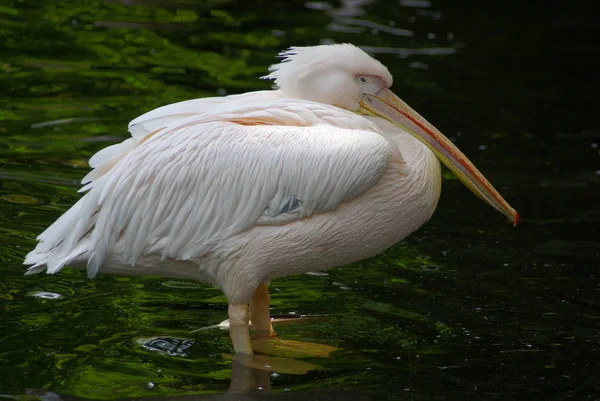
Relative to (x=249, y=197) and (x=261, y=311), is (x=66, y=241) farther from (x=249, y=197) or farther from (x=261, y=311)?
(x=261, y=311)

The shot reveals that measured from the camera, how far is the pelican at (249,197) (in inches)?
181

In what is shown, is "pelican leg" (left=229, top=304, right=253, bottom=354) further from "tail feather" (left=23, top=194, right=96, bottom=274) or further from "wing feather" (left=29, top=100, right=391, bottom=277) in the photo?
"tail feather" (left=23, top=194, right=96, bottom=274)

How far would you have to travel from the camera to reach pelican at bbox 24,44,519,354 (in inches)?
181

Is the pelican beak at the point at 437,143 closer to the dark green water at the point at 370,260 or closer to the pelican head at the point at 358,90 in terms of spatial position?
the pelican head at the point at 358,90

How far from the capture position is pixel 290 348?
4934 mm

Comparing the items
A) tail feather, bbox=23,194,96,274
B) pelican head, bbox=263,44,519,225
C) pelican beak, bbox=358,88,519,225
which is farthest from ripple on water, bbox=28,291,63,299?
pelican beak, bbox=358,88,519,225

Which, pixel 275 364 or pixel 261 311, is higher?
pixel 261 311

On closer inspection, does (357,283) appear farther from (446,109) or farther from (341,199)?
(446,109)

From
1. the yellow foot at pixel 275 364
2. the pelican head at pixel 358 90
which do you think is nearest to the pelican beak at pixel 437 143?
the pelican head at pixel 358 90

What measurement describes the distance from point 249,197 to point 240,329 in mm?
598

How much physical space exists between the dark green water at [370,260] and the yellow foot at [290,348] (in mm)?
133

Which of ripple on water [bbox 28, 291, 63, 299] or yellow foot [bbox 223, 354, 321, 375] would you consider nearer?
yellow foot [bbox 223, 354, 321, 375]

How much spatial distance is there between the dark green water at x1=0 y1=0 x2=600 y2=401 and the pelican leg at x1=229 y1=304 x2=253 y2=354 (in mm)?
109

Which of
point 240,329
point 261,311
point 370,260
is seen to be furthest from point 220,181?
point 370,260
